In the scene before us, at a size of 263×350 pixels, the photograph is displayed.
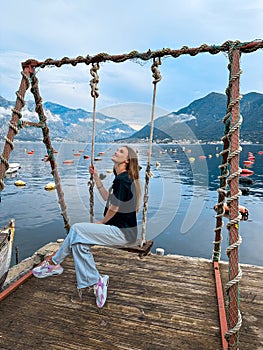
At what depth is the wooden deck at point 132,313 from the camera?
2.43 meters

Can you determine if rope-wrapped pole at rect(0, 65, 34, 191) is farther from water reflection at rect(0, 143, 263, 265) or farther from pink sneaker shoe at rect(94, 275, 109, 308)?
water reflection at rect(0, 143, 263, 265)

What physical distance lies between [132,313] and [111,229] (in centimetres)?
87

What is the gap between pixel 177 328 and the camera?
2.59m

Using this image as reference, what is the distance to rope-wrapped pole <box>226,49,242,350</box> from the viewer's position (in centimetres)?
215

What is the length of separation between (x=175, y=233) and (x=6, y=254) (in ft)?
39.2

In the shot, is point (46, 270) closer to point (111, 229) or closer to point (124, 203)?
point (111, 229)

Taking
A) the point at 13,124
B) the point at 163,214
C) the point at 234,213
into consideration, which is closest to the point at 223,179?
the point at 234,213

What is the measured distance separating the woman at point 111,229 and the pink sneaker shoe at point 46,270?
24cm

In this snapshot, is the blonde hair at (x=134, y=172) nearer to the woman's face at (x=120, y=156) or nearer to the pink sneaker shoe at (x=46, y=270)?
the woman's face at (x=120, y=156)

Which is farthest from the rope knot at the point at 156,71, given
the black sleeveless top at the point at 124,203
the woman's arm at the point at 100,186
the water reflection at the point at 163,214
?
the water reflection at the point at 163,214

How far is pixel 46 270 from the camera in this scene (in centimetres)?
352

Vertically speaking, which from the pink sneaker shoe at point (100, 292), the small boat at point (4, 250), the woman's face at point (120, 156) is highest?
the woman's face at point (120, 156)

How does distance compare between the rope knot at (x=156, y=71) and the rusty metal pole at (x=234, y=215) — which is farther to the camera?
the rope knot at (x=156, y=71)

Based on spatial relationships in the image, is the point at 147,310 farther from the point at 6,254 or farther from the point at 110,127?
the point at 110,127
